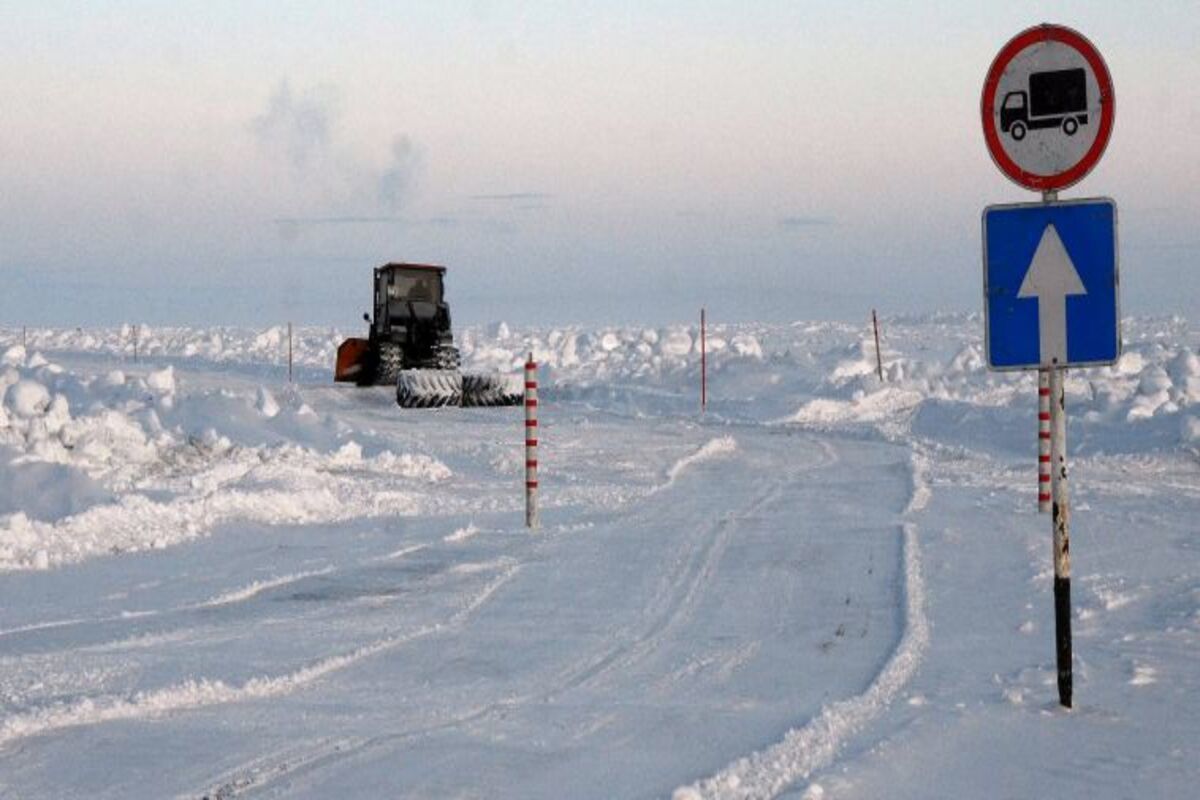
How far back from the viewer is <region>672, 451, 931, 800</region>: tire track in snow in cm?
489

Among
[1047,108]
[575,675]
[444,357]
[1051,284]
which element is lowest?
[575,675]

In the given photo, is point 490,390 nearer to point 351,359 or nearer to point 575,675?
point 351,359

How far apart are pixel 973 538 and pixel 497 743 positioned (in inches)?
283

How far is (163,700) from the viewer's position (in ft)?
20.5

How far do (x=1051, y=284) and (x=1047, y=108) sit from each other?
736mm

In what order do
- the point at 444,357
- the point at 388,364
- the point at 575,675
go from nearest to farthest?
the point at 575,675 < the point at 444,357 < the point at 388,364

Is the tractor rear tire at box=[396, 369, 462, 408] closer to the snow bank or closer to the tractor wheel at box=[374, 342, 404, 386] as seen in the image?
the snow bank

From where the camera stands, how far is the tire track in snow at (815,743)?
4887 mm

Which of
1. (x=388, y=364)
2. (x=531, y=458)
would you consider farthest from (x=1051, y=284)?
(x=388, y=364)

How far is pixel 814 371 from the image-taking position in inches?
1613

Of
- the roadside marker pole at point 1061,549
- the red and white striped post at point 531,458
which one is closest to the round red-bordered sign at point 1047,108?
the roadside marker pole at point 1061,549

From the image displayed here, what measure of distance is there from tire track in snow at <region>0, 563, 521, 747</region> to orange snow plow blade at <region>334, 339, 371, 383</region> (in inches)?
1197

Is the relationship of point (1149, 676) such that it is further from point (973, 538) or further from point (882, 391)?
point (882, 391)

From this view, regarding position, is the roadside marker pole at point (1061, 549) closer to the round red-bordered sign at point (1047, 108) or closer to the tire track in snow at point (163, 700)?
the round red-bordered sign at point (1047, 108)
